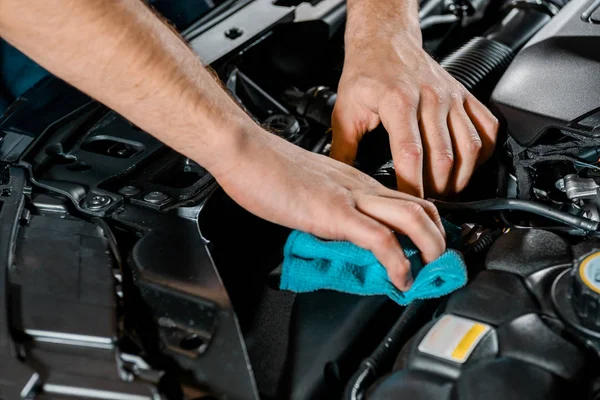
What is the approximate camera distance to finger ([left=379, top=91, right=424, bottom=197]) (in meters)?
1.05

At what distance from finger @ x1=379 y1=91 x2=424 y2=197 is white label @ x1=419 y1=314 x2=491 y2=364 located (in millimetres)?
233

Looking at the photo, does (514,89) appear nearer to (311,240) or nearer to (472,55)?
(472,55)

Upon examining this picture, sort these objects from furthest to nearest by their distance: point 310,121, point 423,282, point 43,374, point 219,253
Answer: point 310,121 < point 219,253 < point 423,282 < point 43,374

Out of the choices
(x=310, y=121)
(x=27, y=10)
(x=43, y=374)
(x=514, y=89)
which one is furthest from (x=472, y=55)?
(x=43, y=374)

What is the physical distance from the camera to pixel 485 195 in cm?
127

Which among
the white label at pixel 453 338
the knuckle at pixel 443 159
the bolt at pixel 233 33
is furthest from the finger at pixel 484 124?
the bolt at pixel 233 33

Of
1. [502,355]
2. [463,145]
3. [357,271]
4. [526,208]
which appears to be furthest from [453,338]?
[463,145]

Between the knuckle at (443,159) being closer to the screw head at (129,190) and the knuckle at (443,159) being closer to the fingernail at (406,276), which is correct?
the fingernail at (406,276)

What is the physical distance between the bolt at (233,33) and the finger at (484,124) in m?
0.49

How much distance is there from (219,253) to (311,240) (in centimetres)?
17

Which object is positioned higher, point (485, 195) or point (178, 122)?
point (178, 122)

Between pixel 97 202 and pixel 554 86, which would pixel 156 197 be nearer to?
pixel 97 202

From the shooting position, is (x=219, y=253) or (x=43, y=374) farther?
(x=219, y=253)

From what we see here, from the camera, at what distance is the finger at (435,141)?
1.09 m
